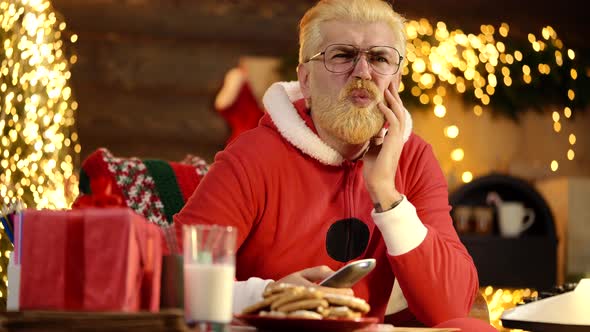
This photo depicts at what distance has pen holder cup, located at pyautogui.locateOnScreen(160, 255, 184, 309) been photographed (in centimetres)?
144

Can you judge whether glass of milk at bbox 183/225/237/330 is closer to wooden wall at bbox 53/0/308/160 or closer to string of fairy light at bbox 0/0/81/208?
string of fairy light at bbox 0/0/81/208

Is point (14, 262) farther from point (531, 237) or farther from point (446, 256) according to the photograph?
point (531, 237)

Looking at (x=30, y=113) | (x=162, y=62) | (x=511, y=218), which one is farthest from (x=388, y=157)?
(x=162, y=62)

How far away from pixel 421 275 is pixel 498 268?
2821mm

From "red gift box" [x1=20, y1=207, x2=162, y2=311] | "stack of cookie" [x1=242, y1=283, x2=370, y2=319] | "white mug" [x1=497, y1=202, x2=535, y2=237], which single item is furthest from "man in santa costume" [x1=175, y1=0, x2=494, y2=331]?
"white mug" [x1=497, y1=202, x2=535, y2=237]

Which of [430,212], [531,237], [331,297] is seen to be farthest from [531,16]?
[331,297]

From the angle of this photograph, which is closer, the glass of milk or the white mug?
the glass of milk

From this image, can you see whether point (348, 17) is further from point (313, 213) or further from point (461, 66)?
point (461, 66)

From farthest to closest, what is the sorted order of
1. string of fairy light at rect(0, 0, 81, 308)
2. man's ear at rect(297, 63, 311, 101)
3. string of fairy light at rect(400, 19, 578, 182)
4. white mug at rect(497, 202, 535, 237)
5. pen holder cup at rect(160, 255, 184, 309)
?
string of fairy light at rect(400, 19, 578, 182), white mug at rect(497, 202, 535, 237), string of fairy light at rect(0, 0, 81, 308), man's ear at rect(297, 63, 311, 101), pen holder cup at rect(160, 255, 184, 309)

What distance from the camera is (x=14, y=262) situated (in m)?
1.62

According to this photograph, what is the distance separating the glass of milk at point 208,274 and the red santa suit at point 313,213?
653mm

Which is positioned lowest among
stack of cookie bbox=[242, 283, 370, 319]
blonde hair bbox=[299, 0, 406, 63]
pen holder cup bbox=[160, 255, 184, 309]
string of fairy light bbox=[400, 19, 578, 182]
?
stack of cookie bbox=[242, 283, 370, 319]

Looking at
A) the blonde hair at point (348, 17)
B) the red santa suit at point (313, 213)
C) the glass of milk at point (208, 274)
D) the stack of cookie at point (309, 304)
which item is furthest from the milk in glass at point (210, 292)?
the blonde hair at point (348, 17)

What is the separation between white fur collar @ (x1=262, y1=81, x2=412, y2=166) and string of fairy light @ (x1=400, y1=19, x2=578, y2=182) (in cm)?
263
